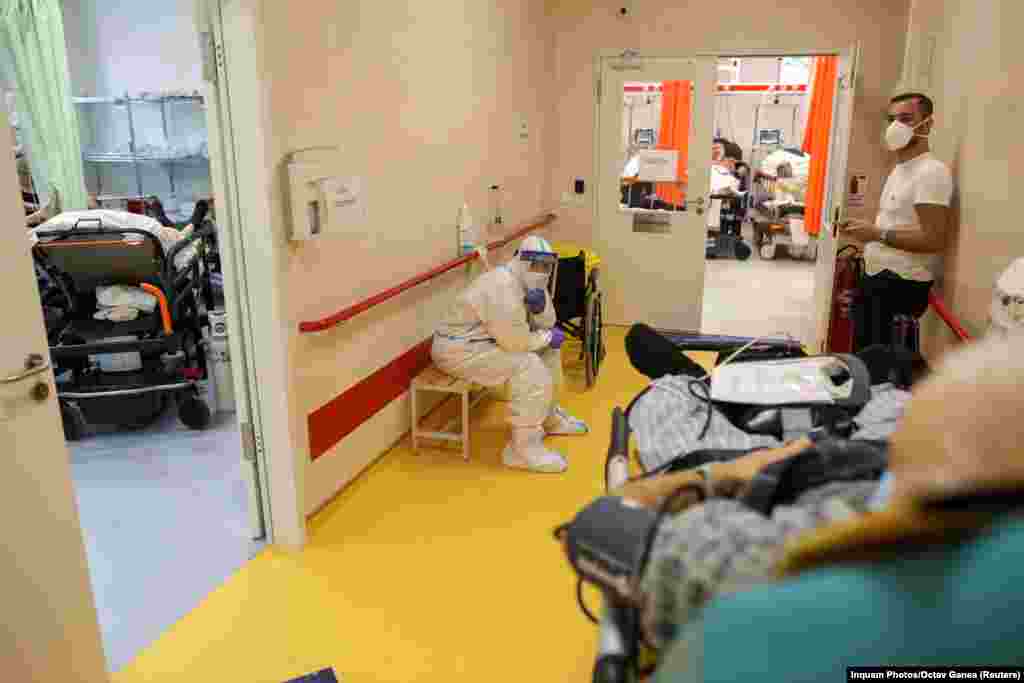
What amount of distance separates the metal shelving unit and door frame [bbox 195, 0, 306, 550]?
4.47 meters

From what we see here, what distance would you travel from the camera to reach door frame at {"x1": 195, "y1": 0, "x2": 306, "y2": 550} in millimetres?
2643

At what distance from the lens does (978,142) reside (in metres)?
3.48

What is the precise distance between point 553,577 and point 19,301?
2038mm

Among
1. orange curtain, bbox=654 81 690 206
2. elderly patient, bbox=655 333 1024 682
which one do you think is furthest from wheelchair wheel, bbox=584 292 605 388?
elderly patient, bbox=655 333 1024 682

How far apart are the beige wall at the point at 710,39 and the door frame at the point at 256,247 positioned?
13.0 feet

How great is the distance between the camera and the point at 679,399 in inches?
76.8

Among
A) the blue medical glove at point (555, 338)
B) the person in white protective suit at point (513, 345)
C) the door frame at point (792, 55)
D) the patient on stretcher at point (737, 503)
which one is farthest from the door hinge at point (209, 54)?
the door frame at point (792, 55)

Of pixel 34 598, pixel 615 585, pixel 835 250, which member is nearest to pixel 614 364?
pixel 835 250

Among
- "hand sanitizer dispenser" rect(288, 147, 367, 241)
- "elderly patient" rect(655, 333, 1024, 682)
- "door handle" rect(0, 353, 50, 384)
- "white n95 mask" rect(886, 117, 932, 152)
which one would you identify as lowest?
"door handle" rect(0, 353, 50, 384)

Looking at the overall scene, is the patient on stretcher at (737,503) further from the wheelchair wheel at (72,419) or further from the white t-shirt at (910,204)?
the wheelchair wheel at (72,419)

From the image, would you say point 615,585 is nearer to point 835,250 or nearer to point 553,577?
point 553,577

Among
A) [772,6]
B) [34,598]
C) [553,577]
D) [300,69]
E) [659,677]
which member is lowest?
[553,577]

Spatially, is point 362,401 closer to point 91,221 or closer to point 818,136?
point 91,221

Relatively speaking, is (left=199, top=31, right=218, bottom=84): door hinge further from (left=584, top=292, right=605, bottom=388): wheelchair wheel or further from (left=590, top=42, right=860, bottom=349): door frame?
(left=590, top=42, right=860, bottom=349): door frame
